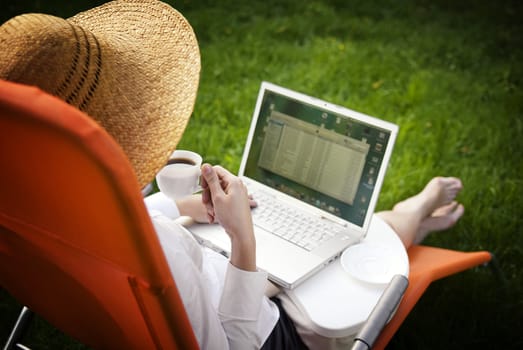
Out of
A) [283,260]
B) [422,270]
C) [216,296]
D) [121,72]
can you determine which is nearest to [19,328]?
[216,296]

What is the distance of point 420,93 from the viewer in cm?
411

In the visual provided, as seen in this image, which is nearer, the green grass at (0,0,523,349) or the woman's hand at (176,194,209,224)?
the woman's hand at (176,194,209,224)

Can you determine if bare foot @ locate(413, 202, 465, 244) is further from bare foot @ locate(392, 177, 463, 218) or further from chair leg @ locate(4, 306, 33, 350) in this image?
chair leg @ locate(4, 306, 33, 350)

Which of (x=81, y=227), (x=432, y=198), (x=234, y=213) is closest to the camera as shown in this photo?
(x=81, y=227)

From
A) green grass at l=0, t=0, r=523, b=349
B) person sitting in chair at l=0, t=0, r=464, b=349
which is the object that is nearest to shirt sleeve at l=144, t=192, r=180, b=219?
person sitting in chair at l=0, t=0, r=464, b=349

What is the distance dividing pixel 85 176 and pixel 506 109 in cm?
364

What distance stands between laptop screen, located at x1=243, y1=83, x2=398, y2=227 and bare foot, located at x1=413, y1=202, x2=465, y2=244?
2.93 feet

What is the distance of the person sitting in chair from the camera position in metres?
1.29

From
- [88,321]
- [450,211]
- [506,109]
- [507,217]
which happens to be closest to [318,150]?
[88,321]

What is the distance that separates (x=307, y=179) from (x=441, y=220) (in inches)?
43.0

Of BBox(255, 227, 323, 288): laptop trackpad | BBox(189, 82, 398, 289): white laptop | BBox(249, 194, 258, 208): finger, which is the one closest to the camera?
BBox(255, 227, 323, 288): laptop trackpad

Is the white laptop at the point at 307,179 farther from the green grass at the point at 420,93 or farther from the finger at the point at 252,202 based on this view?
the green grass at the point at 420,93

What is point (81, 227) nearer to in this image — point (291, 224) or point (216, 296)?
point (216, 296)

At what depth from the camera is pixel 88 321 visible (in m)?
1.59
